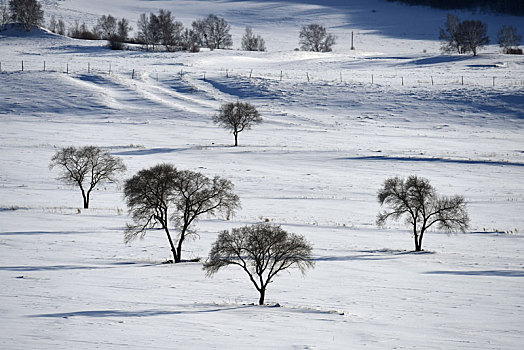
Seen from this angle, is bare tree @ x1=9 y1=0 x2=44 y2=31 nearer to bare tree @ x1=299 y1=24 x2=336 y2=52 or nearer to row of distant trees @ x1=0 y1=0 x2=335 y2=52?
row of distant trees @ x1=0 y1=0 x2=335 y2=52

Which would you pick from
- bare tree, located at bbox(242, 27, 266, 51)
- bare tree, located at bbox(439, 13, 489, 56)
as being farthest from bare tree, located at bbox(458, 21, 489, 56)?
bare tree, located at bbox(242, 27, 266, 51)

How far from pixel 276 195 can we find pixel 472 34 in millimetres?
90982

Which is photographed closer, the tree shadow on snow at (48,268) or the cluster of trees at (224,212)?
the cluster of trees at (224,212)

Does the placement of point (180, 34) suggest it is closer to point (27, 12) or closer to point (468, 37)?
point (27, 12)

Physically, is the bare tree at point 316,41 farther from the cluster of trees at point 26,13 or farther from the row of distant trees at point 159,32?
the cluster of trees at point 26,13

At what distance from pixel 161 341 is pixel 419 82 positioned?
81.8m

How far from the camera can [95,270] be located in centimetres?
2530

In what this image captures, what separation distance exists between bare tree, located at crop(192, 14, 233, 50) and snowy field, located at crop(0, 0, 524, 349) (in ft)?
110

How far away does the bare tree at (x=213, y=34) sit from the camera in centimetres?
15662

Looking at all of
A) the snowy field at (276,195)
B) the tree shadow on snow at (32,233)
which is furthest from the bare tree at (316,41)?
the tree shadow on snow at (32,233)

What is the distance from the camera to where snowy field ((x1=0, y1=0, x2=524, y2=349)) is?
19031 millimetres

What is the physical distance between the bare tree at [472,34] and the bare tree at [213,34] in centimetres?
5883

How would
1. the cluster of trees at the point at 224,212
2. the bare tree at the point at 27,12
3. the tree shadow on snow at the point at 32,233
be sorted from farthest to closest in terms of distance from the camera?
the bare tree at the point at 27,12 → the tree shadow on snow at the point at 32,233 → the cluster of trees at the point at 224,212

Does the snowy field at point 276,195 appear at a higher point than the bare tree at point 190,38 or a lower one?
lower
